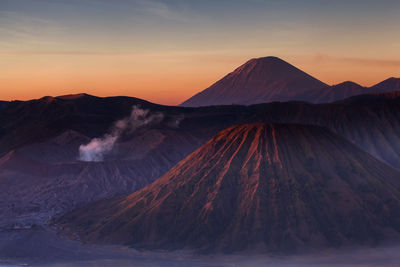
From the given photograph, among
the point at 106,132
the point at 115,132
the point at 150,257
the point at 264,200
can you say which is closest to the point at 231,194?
the point at 264,200

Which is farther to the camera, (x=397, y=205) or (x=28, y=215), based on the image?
(x=28, y=215)

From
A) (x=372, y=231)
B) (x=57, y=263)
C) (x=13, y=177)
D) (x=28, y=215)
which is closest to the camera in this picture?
(x=57, y=263)

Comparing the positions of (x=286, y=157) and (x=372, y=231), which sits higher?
(x=286, y=157)

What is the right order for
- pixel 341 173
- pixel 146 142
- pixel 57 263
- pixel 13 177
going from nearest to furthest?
pixel 57 263 → pixel 341 173 → pixel 13 177 → pixel 146 142

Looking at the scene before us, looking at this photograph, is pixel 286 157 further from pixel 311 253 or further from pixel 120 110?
pixel 120 110

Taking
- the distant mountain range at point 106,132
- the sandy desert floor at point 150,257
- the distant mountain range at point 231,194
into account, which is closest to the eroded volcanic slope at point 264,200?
the distant mountain range at point 231,194

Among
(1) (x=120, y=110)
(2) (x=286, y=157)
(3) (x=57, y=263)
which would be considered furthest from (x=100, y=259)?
(1) (x=120, y=110)

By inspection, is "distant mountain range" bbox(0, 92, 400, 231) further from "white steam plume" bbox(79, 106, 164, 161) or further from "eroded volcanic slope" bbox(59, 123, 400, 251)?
"eroded volcanic slope" bbox(59, 123, 400, 251)

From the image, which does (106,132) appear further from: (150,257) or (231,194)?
(150,257)
